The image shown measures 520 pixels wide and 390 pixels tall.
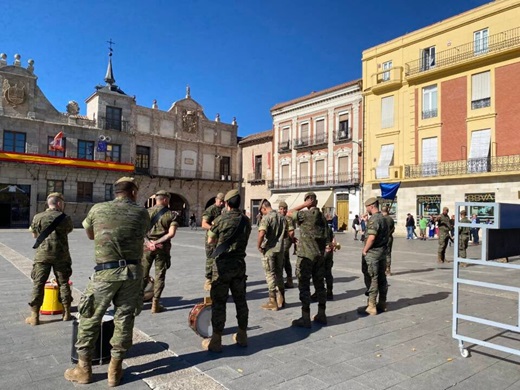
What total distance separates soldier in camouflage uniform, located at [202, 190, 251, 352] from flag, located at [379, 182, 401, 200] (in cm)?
2321

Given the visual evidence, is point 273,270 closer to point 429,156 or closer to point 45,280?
point 45,280

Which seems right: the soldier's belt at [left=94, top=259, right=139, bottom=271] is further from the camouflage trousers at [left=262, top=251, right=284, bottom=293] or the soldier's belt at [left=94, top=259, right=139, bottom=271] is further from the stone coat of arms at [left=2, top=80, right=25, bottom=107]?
the stone coat of arms at [left=2, top=80, right=25, bottom=107]

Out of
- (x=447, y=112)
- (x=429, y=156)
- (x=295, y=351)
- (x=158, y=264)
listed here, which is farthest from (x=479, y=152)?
(x=295, y=351)

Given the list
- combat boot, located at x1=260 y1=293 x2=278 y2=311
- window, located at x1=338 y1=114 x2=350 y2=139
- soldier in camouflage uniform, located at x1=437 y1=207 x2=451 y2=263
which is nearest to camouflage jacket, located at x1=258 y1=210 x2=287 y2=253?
combat boot, located at x1=260 y1=293 x2=278 y2=311

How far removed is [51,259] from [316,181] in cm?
2909

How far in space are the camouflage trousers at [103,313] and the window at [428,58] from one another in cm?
2646

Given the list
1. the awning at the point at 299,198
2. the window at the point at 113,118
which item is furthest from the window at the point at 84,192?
the awning at the point at 299,198

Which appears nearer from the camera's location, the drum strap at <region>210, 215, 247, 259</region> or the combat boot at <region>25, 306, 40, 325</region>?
the drum strap at <region>210, 215, 247, 259</region>

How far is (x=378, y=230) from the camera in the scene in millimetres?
5984

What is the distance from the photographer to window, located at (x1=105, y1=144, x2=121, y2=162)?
34250 millimetres

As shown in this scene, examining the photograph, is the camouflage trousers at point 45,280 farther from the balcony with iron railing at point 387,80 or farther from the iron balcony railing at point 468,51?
the balcony with iron railing at point 387,80

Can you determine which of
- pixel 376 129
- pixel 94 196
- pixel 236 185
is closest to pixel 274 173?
pixel 236 185

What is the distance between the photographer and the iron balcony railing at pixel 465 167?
2138cm

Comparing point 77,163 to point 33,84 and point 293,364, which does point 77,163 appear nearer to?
point 33,84
